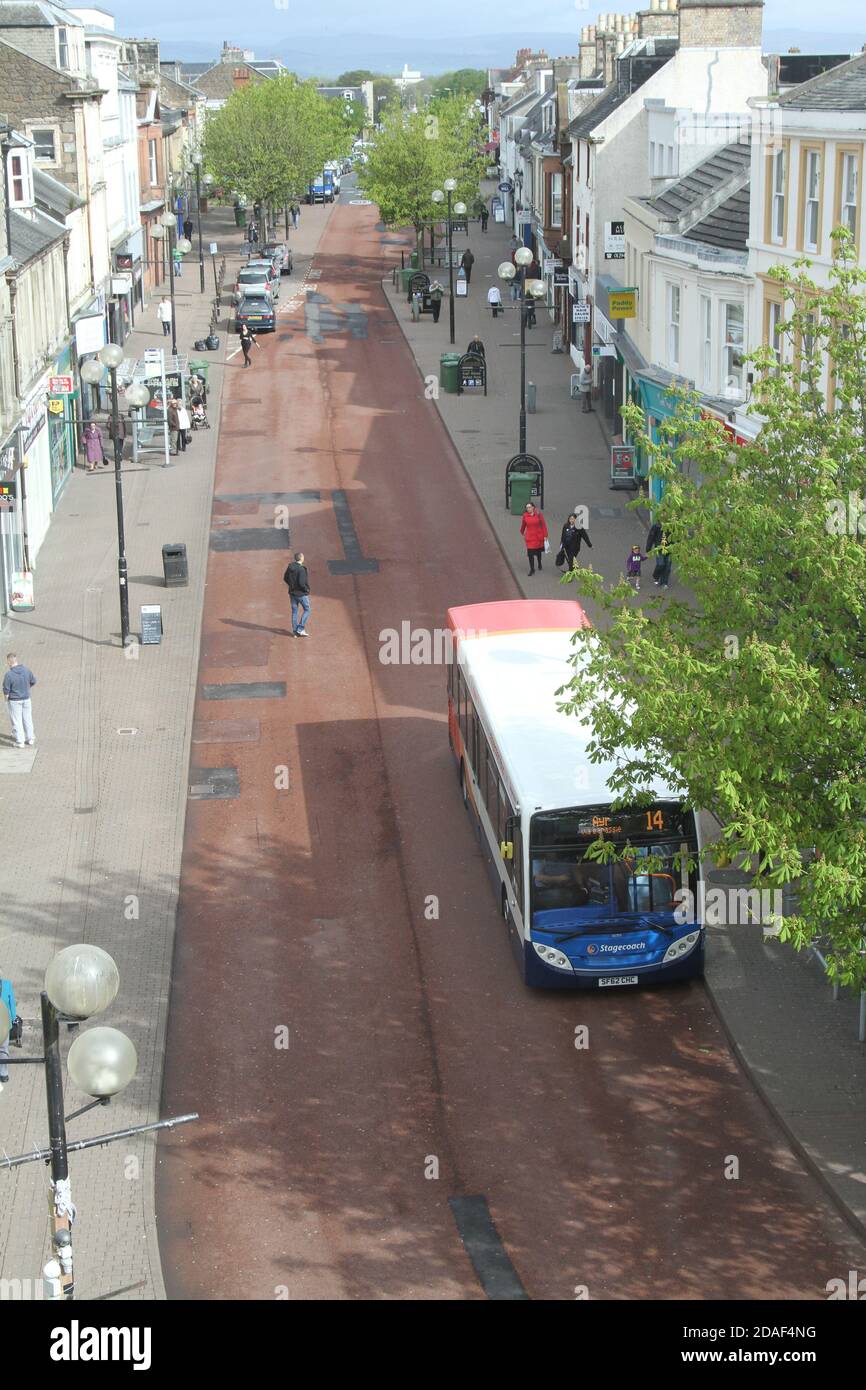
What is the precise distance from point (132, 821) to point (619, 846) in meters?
8.61

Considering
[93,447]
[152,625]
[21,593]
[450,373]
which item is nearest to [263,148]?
[450,373]

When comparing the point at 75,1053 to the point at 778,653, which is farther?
the point at 778,653

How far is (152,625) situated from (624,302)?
55.6 ft

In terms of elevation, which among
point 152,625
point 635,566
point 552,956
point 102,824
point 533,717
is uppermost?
point 533,717

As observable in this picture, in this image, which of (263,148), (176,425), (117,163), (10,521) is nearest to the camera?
(10,521)

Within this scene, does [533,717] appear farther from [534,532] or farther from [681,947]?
[534,532]

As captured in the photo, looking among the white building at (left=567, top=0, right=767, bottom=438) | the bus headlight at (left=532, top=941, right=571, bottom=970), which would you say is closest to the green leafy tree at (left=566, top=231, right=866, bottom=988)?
the bus headlight at (left=532, top=941, right=571, bottom=970)

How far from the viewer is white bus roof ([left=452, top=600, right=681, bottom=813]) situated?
19.0 m

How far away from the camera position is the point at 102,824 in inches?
961

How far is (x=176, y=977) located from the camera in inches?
797

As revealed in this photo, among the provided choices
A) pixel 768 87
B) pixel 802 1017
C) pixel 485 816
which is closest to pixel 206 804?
pixel 485 816

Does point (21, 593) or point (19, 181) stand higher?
point (19, 181)

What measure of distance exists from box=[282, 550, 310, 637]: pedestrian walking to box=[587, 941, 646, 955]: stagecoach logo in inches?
552

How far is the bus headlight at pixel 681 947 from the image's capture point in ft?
63.5
